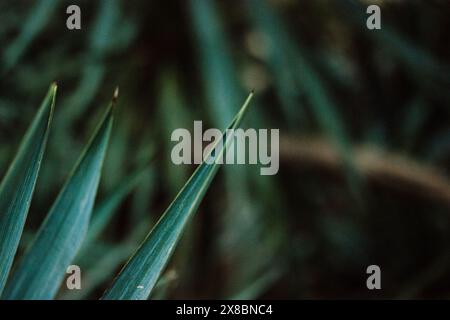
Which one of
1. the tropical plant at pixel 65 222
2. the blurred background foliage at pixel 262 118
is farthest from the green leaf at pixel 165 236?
the blurred background foliage at pixel 262 118

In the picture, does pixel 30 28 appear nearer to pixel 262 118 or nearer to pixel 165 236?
pixel 262 118

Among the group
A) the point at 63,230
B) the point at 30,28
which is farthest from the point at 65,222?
the point at 30,28

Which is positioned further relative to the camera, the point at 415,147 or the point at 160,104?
the point at 415,147

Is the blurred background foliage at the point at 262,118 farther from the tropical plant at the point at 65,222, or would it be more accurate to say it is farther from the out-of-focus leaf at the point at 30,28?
the tropical plant at the point at 65,222
